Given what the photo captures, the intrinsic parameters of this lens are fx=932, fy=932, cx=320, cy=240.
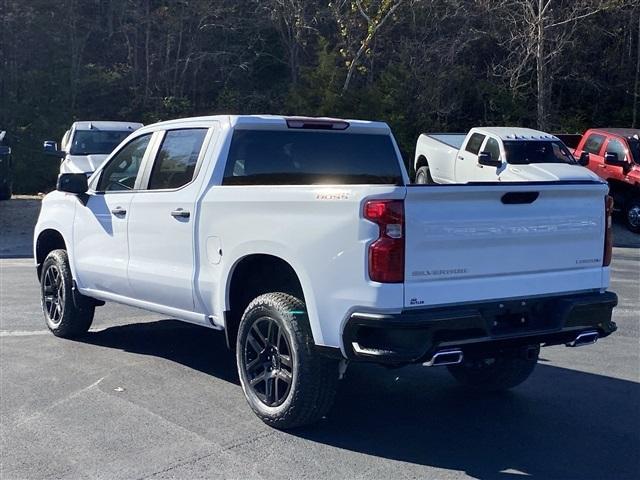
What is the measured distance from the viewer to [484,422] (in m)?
6.11

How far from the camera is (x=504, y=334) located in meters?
5.41

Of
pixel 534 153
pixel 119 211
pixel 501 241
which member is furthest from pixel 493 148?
pixel 501 241

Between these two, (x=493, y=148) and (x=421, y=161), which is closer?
(x=493, y=148)

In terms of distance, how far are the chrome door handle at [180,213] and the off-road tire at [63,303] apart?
198 centimetres

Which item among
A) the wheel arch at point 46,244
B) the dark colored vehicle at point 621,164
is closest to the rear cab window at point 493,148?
the dark colored vehicle at point 621,164

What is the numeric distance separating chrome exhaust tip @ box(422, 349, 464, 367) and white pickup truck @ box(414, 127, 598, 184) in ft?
37.8

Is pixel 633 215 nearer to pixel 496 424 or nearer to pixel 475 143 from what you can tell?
pixel 475 143

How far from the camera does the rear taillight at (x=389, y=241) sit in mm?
5031

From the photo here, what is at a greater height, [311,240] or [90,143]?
[311,240]

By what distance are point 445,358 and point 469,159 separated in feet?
44.7

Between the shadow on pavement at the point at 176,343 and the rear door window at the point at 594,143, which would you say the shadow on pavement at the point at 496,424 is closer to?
the shadow on pavement at the point at 176,343

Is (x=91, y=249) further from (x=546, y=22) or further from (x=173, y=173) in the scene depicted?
(x=546, y=22)

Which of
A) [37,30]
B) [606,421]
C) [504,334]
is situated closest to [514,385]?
[606,421]

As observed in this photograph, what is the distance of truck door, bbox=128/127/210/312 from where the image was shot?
6.59m
